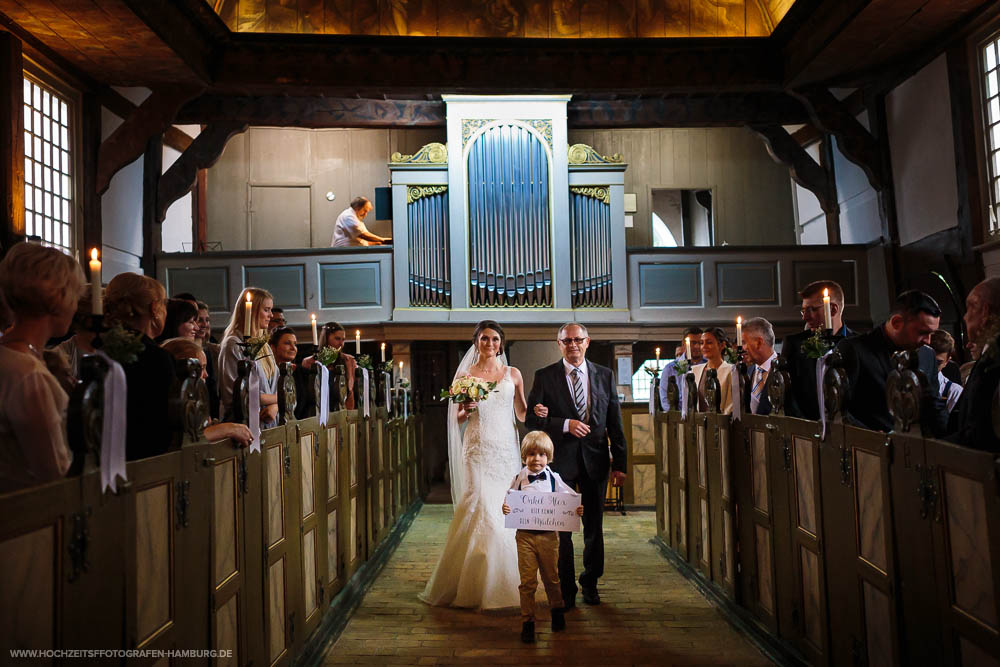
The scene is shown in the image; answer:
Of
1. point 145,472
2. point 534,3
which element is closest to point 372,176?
point 534,3

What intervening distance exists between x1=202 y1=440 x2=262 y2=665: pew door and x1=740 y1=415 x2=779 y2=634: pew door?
2463 mm

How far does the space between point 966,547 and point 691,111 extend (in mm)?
9700

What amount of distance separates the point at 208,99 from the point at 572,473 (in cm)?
808

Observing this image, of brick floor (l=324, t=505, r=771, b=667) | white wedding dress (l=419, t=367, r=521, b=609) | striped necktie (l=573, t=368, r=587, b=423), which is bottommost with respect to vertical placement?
brick floor (l=324, t=505, r=771, b=667)

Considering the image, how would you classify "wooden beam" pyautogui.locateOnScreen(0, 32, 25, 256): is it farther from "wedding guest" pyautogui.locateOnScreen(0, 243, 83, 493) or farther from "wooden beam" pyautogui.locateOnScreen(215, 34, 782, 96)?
"wedding guest" pyautogui.locateOnScreen(0, 243, 83, 493)

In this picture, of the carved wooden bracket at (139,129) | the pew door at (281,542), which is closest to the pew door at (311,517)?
the pew door at (281,542)

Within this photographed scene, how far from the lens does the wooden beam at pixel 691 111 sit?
440 inches

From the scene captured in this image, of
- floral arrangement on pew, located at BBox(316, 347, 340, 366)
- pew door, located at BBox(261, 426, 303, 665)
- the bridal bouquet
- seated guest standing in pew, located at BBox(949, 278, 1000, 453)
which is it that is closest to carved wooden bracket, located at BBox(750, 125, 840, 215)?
the bridal bouquet

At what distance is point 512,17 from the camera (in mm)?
10344

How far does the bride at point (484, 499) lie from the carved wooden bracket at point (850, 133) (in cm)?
682

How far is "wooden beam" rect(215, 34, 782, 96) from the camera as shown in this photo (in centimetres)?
1001

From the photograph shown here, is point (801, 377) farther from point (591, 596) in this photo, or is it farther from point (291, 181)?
point (291, 181)

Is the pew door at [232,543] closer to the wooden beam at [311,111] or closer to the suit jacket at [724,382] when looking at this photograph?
the suit jacket at [724,382]

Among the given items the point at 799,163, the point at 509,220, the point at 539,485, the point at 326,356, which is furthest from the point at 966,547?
the point at 799,163
